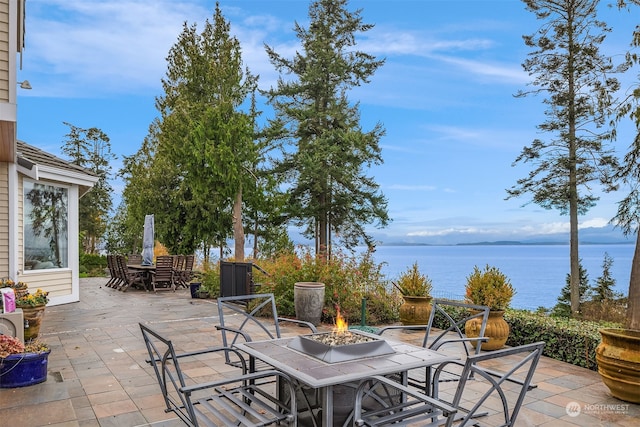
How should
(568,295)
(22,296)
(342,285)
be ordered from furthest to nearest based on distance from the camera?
(568,295), (342,285), (22,296)

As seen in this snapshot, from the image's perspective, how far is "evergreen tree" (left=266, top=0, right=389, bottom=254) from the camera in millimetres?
19266

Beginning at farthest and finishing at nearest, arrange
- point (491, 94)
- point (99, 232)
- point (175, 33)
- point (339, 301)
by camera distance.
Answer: point (99, 232), point (175, 33), point (491, 94), point (339, 301)

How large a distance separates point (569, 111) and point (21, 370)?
1650 cm

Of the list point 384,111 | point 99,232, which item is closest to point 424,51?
point 384,111

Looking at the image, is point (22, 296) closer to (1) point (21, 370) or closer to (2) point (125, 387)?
(1) point (21, 370)

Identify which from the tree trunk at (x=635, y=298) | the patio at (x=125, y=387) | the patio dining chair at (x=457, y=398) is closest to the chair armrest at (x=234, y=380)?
the patio dining chair at (x=457, y=398)

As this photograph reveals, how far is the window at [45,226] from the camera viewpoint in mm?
8420

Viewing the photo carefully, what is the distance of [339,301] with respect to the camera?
25.0ft

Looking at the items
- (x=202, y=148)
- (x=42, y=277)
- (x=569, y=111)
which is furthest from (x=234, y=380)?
(x=569, y=111)

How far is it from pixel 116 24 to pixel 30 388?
32.2 ft

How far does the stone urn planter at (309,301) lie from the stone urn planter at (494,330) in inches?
99.7

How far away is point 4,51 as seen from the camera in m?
5.44

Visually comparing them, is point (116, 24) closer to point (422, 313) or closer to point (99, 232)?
point (422, 313)

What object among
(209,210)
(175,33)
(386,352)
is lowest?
(386,352)
